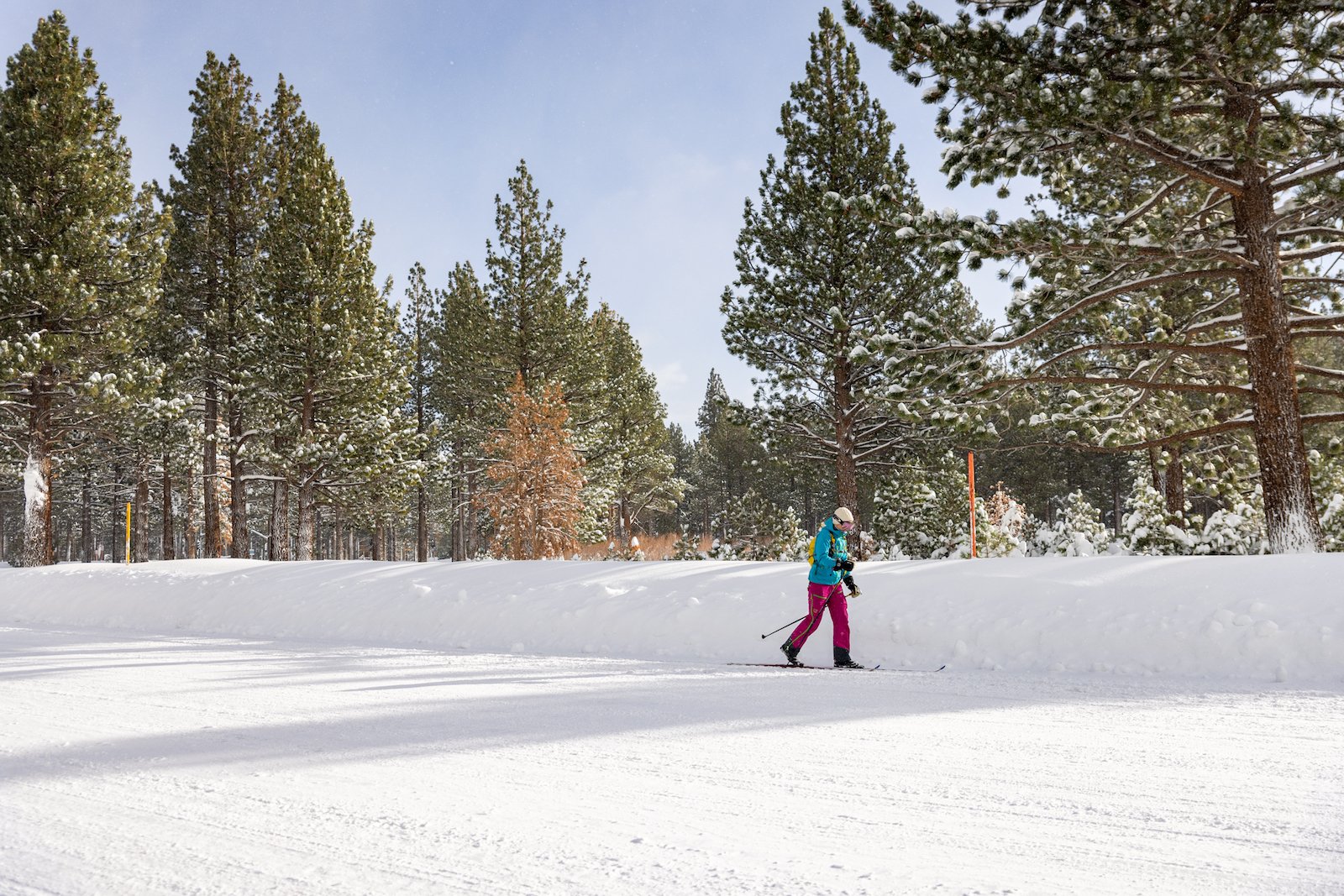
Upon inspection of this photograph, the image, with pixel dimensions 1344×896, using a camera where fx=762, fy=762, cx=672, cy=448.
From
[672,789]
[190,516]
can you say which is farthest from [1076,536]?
[190,516]

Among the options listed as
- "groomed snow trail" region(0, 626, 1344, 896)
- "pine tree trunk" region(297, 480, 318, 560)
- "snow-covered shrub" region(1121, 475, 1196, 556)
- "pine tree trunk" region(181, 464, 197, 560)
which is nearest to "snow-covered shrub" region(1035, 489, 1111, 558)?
"snow-covered shrub" region(1121, 475, 1196, 556)

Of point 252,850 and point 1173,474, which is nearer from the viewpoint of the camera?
point 252,850

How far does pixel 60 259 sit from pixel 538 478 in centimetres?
1395

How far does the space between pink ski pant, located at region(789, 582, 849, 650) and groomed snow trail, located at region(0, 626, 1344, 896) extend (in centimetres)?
152

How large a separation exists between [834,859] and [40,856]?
3.08 metres

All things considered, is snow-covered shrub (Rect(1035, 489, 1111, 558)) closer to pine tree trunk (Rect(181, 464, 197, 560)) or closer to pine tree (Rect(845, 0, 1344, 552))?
pine tree (Rect(845, 0, 1344, 552))

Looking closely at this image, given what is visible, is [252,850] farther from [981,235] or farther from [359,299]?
[359,299]

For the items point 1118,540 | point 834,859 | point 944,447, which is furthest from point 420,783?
point 944,447

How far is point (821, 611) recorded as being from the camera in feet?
26.8

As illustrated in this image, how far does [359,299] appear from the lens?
22.0 m

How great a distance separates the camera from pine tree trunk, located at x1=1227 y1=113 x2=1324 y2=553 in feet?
32.9

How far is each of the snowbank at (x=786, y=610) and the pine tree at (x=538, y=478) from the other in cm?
1130

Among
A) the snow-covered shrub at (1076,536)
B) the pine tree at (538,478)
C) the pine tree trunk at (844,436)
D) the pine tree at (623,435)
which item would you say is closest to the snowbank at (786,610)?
the snow-covered shrub at (1076,536)

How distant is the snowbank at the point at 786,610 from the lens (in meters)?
7.17
